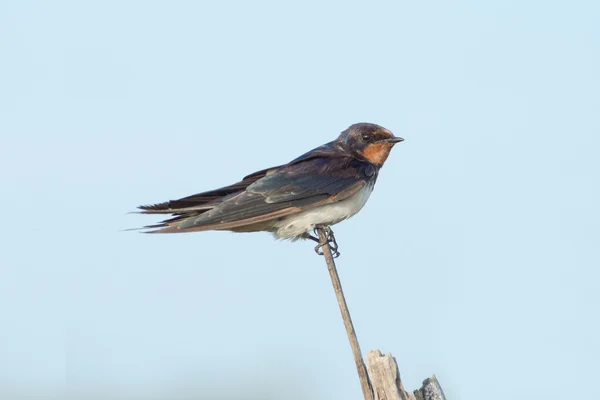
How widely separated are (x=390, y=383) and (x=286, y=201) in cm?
199

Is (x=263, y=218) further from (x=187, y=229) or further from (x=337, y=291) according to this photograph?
(x=337, y=291)

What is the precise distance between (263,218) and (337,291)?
1231 mm

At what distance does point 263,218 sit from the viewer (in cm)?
557

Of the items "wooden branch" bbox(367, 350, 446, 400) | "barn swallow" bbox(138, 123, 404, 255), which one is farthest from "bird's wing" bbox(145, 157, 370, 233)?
"wooden branch" bbox(367, 350, 446, 400)

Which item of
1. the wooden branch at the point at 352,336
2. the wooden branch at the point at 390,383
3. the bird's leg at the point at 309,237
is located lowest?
the wooden branch at the point at 390,383

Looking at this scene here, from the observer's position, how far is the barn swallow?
5.50 meters

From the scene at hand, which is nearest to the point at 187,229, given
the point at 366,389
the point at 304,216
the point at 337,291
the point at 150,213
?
the point at 150,213

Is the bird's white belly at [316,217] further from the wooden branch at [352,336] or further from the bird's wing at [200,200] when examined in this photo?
the wooden branch at [352,336]

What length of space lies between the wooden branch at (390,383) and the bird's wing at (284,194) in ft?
5.71

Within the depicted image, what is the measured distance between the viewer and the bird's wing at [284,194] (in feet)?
17.9

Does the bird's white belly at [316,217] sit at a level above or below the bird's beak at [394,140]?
below

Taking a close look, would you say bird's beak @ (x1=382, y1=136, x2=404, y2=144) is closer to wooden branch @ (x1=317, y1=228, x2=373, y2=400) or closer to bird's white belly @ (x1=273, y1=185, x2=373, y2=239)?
bird's white belly @ (x1=273, y1=185, x2=373, y2=239)

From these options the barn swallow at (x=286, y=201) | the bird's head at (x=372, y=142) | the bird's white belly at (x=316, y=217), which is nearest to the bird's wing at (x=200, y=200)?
the barn swallow at (x=286, y=201)

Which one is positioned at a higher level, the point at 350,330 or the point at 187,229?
the point at 187,229
